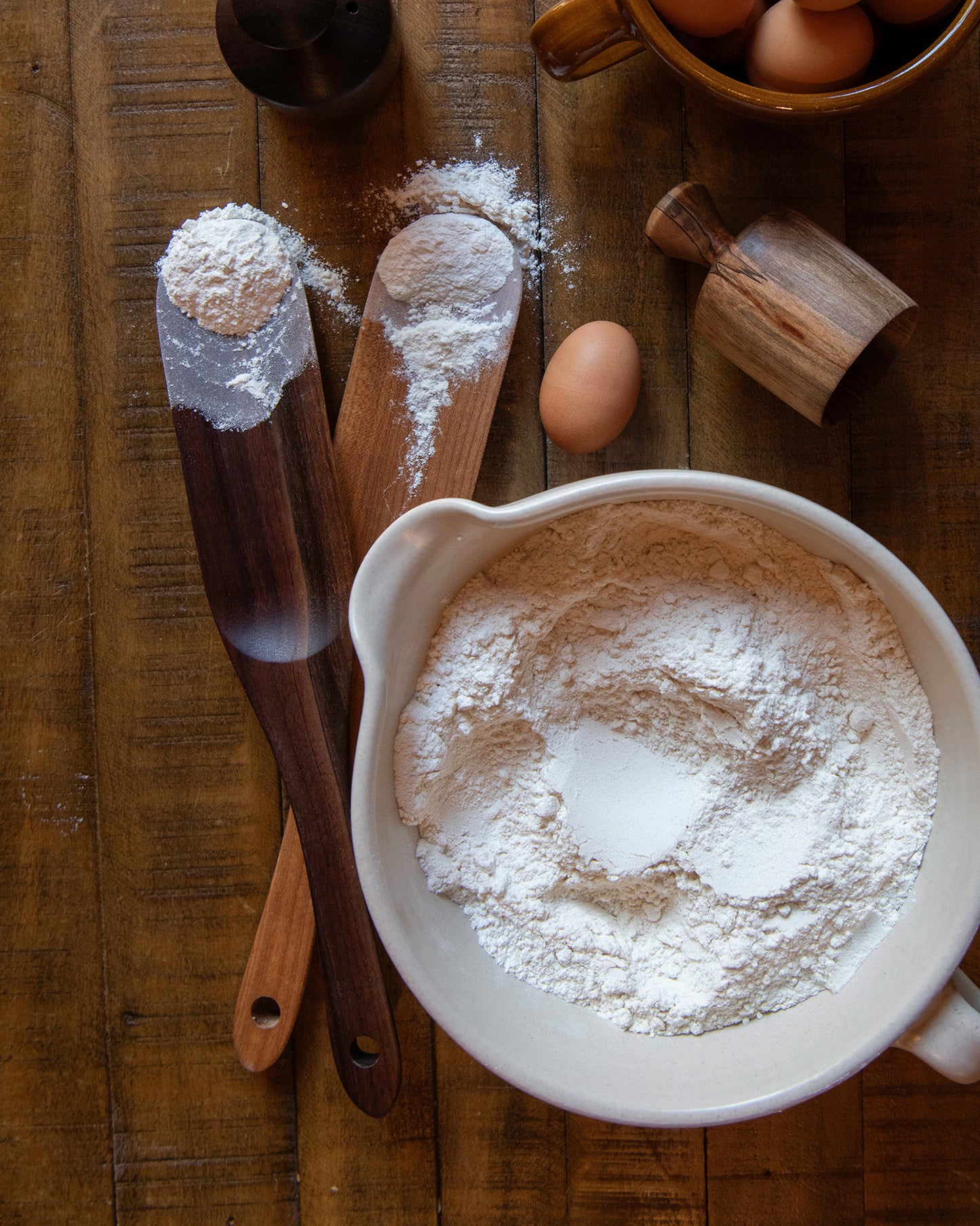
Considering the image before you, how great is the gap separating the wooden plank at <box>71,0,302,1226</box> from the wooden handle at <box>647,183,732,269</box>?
354 millimetres

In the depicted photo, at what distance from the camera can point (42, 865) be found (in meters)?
0.80

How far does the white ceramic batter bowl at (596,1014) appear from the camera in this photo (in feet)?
1.95

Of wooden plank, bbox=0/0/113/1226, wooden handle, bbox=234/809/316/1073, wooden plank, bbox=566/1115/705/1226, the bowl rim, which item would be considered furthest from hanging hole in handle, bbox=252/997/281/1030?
the bowl rim

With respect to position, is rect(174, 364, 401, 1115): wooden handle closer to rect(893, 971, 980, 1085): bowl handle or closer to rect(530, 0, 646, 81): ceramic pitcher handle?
rect(530, 0, 646, 81): ceramic pitcher handle

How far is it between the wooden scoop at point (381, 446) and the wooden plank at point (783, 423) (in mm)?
179

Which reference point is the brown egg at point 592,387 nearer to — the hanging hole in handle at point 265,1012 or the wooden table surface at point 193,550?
the wooden table surface at point 193,550

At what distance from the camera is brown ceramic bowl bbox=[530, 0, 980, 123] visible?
1.90ft

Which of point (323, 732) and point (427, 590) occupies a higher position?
point (427, 590)

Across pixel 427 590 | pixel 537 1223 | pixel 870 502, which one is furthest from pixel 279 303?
pixel 537 1223

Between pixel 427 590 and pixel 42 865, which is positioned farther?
pixel 42 865

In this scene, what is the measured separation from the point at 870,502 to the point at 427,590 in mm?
396

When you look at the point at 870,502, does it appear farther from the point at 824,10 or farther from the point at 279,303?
the point at 279,303

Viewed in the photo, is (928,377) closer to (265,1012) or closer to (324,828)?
(324,828)

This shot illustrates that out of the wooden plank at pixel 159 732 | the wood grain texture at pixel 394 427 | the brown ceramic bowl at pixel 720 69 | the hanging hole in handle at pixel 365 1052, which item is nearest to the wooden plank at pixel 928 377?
the brown ceramic bowl at pixel 720 69
